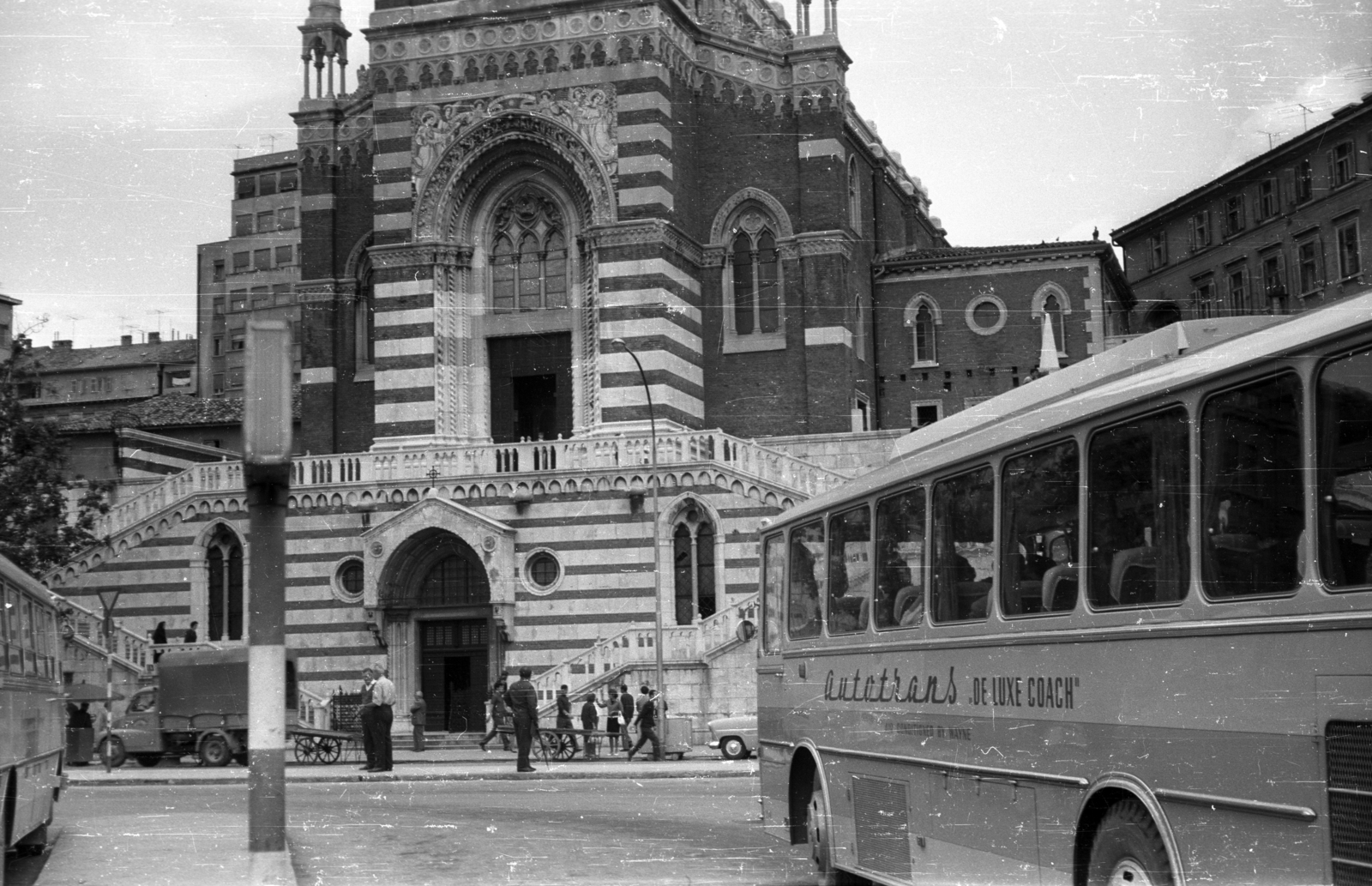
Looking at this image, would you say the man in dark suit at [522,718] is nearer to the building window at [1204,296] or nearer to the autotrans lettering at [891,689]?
the autotrans lettering at [891,689]

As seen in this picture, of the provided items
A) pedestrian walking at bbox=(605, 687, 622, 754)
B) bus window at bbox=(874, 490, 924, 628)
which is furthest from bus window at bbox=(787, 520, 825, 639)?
A: pedestrian walking at bbox=(605, 687, 622, 754)

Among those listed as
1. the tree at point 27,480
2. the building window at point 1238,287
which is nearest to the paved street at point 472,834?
the tree at point 27,480

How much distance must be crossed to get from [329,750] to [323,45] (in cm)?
2270

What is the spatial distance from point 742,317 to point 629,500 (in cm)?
760

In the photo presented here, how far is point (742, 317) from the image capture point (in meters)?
43.5

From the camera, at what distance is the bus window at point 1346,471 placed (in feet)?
22.0

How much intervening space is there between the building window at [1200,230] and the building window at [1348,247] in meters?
12.7

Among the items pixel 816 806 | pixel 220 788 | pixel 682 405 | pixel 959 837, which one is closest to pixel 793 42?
pixel 682 405

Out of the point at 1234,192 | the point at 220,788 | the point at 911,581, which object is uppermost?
the point at 1234,192

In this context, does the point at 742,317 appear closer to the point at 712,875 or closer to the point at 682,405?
the point at 682,405

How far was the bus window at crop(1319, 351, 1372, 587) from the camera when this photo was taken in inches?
265

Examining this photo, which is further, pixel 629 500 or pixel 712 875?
pixel 629 500

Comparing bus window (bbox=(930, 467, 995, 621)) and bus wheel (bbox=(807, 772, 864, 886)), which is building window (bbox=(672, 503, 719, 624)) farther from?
bus window (bbox=(930, 467, 995, 621))

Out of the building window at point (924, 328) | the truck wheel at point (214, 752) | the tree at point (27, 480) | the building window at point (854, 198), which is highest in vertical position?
the building window at point (854, 198)
